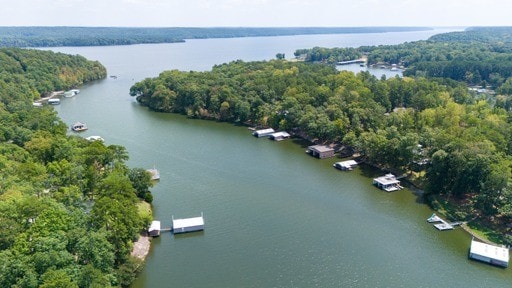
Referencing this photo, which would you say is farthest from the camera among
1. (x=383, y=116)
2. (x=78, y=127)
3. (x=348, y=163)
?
(x=78, y=127)

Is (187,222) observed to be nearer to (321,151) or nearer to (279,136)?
(321,151)

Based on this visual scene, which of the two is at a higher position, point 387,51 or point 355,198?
point 387,51

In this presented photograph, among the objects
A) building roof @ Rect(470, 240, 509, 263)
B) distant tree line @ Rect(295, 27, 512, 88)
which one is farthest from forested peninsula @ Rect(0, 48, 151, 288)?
distant tree line @ Rect(295, 27, 512, 88)

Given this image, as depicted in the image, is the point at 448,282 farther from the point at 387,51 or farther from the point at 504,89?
the point at 387,51

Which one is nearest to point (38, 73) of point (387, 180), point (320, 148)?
point (320, 148)

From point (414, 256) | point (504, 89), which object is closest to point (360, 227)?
→ point (414, 256)

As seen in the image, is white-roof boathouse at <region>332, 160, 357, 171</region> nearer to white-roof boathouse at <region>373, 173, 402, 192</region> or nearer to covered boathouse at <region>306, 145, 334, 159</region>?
covered boathouse at <region>306, 145, 334, 159</region>

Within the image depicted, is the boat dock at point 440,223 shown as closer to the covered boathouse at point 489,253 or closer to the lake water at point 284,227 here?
the lake water at point 284,227
